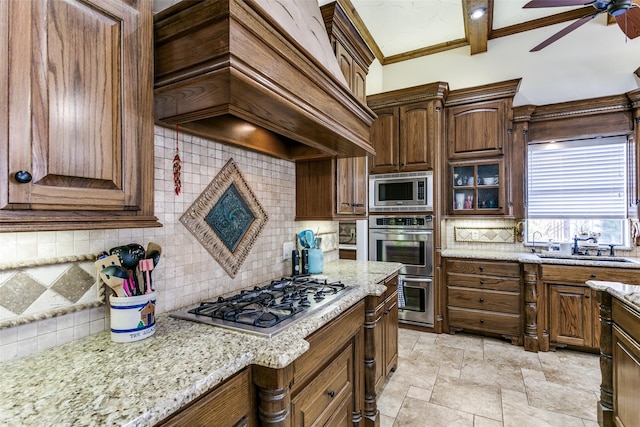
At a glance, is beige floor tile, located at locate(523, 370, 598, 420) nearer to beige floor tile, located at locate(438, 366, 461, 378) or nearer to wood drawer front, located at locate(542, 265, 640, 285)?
beige floor tile, located at locate(438, 366, 461, 378)

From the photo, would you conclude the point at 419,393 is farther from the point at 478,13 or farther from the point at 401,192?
the point at 478,13

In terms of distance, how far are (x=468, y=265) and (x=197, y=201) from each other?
3.04m

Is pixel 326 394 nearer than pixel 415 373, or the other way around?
pixel 326 394

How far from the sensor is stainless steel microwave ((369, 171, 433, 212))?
143 inches

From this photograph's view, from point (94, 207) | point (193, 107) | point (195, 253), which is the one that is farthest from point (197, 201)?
point (94, 207)

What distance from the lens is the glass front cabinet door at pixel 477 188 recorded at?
11.9 feet

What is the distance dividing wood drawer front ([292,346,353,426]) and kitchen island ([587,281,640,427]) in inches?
54.3

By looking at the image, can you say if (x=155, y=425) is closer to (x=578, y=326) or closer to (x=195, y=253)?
(x=195, y=253)

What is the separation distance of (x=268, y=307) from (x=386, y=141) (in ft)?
9.51

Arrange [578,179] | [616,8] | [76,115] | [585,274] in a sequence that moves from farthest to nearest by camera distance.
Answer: [578,179] → [585,274] → [616,8] → [76,115]

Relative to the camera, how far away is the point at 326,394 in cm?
147

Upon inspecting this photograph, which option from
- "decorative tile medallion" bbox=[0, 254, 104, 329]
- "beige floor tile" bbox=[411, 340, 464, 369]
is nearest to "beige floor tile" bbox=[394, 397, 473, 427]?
"beige floor tile" bbox=[411, 340, 464, 369]

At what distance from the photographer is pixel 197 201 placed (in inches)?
63.4

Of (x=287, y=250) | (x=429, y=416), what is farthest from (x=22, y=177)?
(x=429, y=416)
